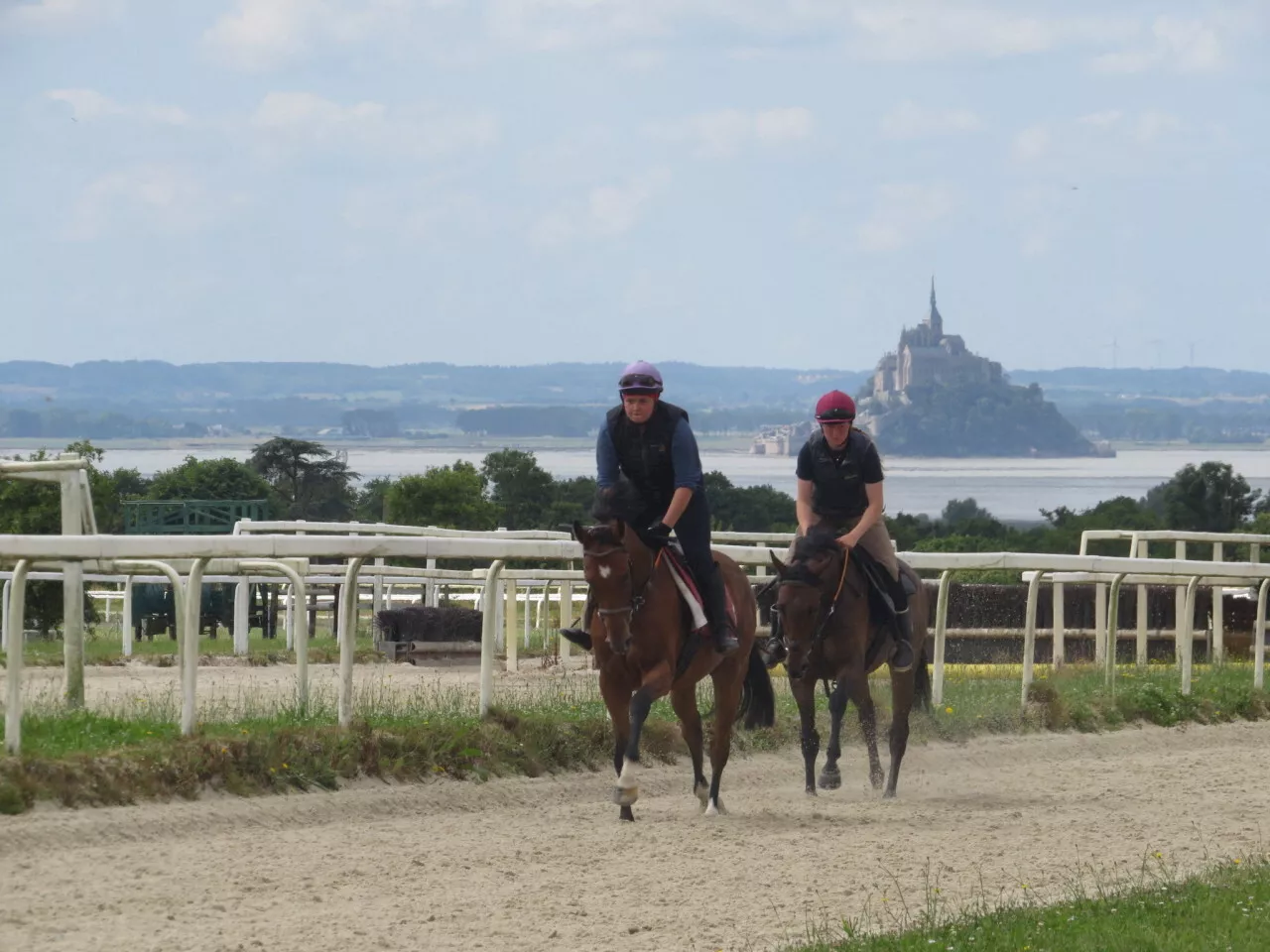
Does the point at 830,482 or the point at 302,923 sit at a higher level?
the point at 830,482

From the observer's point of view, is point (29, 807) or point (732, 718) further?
point (732, 718)

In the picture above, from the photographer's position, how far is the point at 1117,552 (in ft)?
89.5

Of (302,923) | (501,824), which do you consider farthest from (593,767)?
(302,923)

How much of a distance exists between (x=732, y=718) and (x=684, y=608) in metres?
0.72

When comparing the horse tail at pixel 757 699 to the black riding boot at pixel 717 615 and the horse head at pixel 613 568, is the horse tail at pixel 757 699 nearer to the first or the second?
the black riding boot at pixel 717 615

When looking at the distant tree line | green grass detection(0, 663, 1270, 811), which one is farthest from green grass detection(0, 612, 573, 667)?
the distant tree line

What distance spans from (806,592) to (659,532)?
3.54 ft

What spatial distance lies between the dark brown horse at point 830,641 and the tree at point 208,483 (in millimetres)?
25881

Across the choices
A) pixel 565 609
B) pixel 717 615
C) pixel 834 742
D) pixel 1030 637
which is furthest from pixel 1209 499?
pixel 717 615

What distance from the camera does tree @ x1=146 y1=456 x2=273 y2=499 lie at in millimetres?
36188

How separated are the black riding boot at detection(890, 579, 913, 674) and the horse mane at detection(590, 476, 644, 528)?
1837 millimetres

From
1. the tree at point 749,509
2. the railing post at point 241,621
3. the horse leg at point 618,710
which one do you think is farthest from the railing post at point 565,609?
the tree at point 749,509

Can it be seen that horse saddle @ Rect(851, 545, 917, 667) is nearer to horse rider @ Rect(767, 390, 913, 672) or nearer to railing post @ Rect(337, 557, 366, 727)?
horse rider @ Rect(767, 390, 913, 672)

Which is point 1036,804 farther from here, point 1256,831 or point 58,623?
point 58,623
